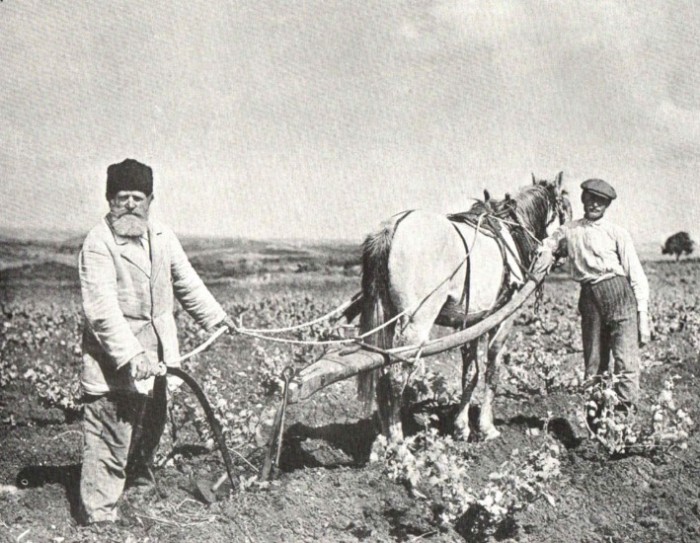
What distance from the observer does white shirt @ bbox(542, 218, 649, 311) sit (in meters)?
4.35

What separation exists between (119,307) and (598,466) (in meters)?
3.13

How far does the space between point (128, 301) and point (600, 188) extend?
3159 mm

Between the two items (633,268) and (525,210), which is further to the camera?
(525,210)

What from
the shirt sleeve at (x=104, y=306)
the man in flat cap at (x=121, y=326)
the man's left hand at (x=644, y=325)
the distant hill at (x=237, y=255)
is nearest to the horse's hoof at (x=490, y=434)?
the man's left hand at (x=644, y=325)

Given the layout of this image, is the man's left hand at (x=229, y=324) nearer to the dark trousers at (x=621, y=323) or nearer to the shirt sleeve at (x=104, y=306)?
the shirt sleeve at (x=104, y=306)

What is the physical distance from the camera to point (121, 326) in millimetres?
3010

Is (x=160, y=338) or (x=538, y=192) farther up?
(x=538, y=192)

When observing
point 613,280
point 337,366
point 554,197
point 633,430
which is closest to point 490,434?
point 633,430

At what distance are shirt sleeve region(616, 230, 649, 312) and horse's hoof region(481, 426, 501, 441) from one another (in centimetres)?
136

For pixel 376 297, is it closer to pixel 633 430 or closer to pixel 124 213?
pixel 124 213

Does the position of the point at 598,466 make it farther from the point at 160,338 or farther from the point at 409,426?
the point at 160,338

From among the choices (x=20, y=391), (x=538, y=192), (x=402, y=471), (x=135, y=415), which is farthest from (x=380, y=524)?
(x=20, y=391)

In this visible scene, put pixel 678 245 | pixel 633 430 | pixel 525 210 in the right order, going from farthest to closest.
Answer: pixel 678 245, pixel 525 210, pixel 633 430

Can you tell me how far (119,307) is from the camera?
10.4 feet
